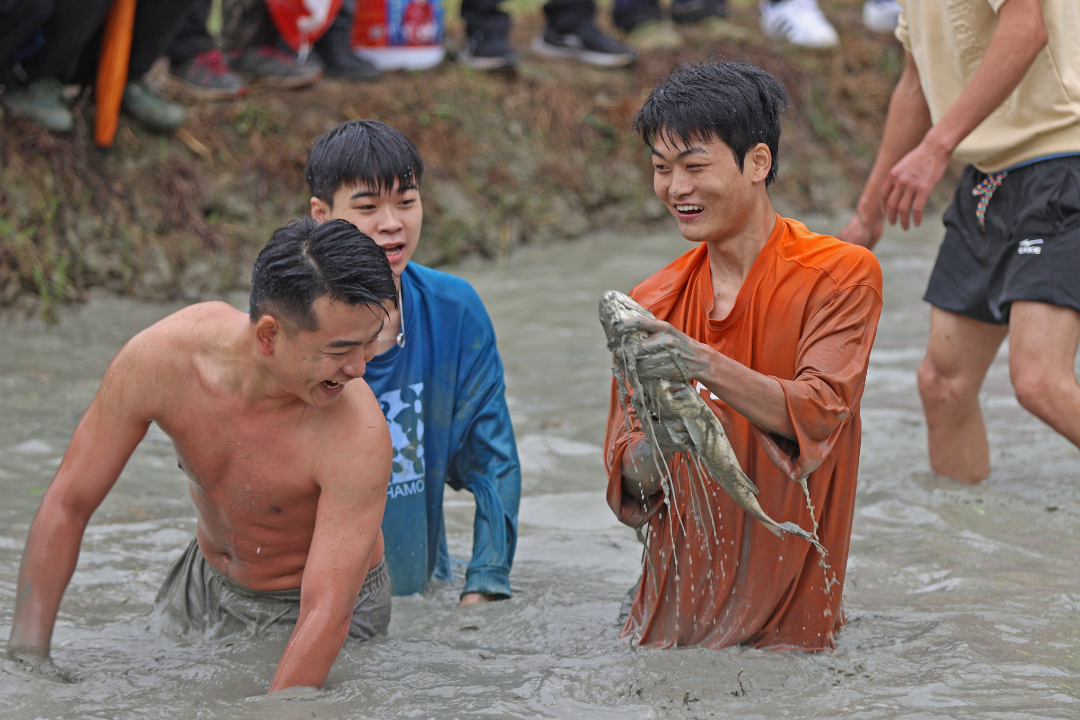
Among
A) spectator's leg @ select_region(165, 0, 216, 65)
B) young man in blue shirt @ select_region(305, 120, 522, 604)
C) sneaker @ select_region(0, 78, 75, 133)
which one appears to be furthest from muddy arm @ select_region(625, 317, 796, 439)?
spectator's leg @ select_region(165, 0, 216, 65)

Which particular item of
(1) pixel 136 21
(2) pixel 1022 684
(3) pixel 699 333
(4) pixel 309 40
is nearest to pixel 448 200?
(4) pixel 309 40

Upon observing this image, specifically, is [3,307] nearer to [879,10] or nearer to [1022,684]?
[1022,684]

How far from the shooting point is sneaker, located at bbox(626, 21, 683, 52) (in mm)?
8328

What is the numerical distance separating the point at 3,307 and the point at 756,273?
4098 millimetres

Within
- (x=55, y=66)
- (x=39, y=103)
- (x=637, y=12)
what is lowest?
(x=39, y=103)

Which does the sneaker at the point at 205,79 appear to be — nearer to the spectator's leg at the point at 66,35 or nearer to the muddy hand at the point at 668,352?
the spectator's leg at the point at 66,35

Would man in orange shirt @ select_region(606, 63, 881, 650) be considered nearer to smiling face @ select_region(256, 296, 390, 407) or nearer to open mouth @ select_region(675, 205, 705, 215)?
open mouth @ select_region(675, 205, 705, 215)

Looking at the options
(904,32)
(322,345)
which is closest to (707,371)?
(322,345)

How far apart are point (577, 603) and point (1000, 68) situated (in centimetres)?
190

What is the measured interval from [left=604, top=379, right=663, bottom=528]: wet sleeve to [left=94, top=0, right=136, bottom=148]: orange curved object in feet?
12.2

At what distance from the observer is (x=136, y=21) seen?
215 inches

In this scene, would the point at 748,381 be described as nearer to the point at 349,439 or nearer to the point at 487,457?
the point at 349,439

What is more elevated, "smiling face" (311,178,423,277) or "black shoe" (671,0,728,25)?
"black shoe" (671,0,728,25)

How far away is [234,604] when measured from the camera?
9.51 ft
